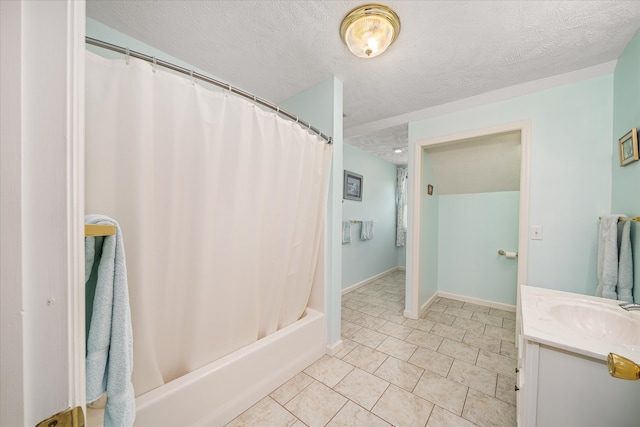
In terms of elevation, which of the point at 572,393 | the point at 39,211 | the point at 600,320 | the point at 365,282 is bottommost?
the point at 365,282

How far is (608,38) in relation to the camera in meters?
1.37

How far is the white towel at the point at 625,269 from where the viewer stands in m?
1.34

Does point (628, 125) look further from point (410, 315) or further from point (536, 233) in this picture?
point (410, 315)

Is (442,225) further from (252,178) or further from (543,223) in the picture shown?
(252,178)

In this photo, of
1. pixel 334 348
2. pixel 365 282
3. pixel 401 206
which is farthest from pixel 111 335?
pixel 401 206

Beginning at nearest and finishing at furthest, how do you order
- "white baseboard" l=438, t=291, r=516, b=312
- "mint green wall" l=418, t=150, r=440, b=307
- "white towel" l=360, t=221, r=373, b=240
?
1. "mint green wall" l=418, t=150, r=440, b=307
2. "white baseboard" l=438, t=291, r=516, b=312
3. "white towel" l=360, t=221, r=373, b=240

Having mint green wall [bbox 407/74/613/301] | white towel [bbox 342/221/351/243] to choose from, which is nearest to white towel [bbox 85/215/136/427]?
mint green wall [bbox 407/74/613/301]

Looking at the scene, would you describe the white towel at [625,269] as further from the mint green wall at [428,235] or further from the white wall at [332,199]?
the white wall at [332,199]

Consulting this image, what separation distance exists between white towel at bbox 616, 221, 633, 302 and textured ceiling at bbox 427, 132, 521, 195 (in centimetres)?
126

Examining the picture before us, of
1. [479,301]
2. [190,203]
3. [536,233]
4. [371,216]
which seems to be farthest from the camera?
[371,216]

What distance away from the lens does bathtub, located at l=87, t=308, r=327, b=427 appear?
991 millimetres

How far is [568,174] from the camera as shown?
176 cm

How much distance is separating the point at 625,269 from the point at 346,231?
242 cm

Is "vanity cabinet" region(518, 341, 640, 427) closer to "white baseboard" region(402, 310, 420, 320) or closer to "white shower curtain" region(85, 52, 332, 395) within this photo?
"white shower curtain" region(85, 52, 332, 395)
